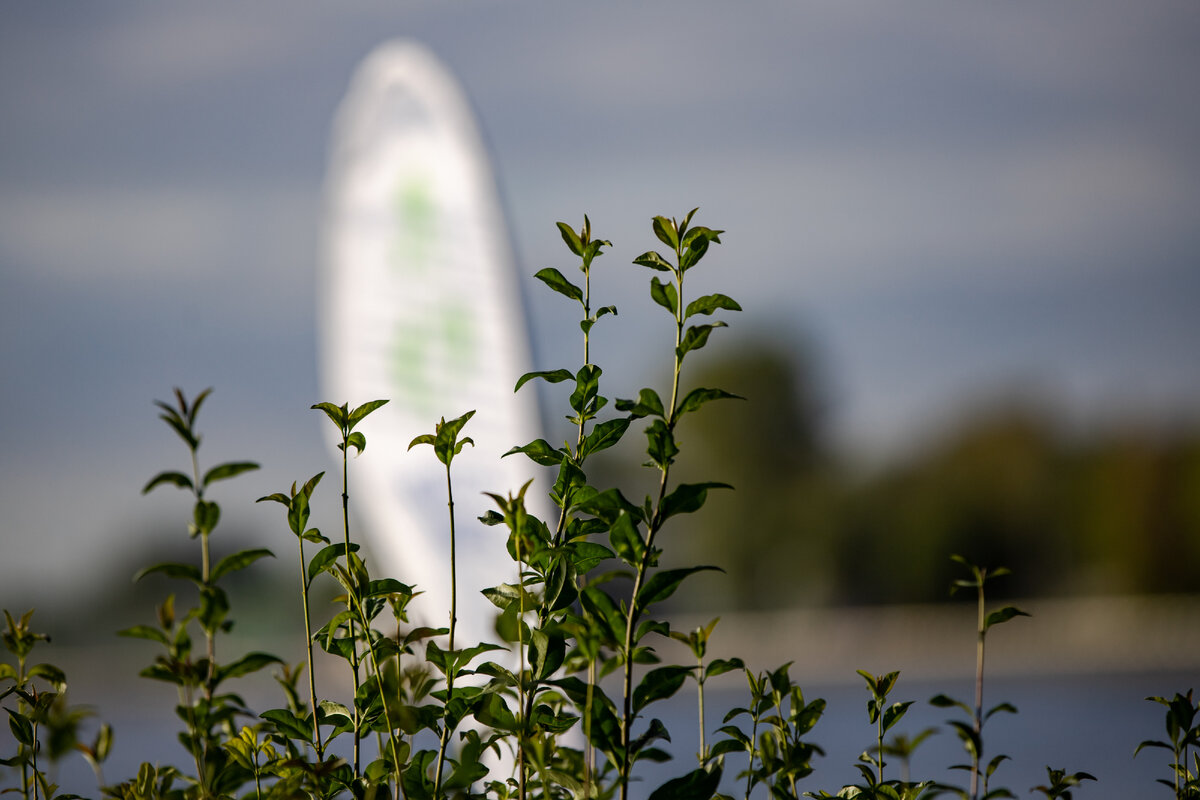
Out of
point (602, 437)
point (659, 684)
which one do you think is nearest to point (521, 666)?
point (659, 684)

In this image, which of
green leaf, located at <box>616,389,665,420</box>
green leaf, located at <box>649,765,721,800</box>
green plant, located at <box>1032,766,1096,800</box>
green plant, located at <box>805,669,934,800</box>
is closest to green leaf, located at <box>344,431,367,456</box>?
green leaf, located at <box>616,389,665,420</box>

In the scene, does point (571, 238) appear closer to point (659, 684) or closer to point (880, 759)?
point (659, 684)

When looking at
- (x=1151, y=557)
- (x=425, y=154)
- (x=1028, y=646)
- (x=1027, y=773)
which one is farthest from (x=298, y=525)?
(x=1028, y=646)

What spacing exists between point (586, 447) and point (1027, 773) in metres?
10.7

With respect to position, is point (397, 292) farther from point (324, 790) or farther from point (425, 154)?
point (324, 790)

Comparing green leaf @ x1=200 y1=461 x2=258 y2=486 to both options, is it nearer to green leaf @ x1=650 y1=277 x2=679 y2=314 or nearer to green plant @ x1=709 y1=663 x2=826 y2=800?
green leaf @ x1=650 y1=277 x2=679 y2=314

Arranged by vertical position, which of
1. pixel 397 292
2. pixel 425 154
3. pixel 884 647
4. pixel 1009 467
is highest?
pixel 425 154

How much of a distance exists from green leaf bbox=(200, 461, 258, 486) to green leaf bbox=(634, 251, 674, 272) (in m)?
0.33

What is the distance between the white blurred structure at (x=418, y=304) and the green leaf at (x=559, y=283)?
5518 mm

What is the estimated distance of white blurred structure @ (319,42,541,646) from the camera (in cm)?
695

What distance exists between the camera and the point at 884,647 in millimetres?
29453

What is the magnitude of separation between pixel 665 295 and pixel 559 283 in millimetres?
137

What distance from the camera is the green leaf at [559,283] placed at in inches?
32.1

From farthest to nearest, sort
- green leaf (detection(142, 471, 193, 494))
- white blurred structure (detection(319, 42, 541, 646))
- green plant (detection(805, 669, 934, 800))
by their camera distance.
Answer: white blurred structure (detection(319, 42, 541, 646))
green plant (detection(805, 669, 934, 800))
green leaf (detection(142, 471, 193, 494))
